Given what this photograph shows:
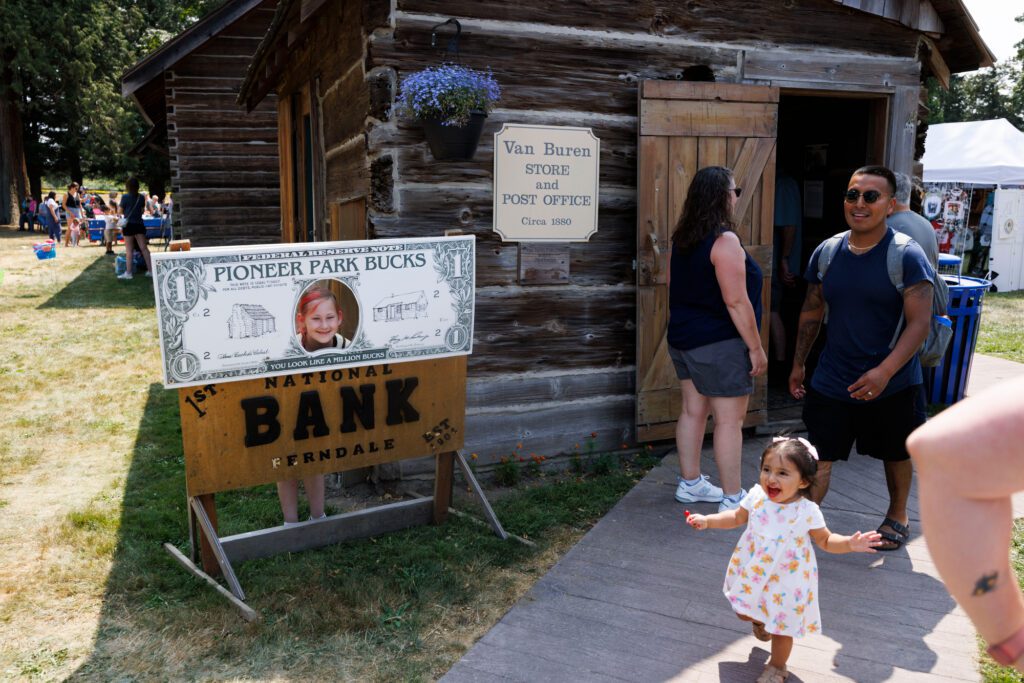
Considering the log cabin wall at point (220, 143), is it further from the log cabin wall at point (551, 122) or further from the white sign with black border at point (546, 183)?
the white sign with black border at point (546, 183)

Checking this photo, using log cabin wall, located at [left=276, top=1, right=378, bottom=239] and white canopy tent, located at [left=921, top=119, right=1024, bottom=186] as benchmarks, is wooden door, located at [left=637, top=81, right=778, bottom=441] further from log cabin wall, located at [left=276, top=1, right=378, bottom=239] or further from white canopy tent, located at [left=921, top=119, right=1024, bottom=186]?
white canopy tent, located at [left=921, top=119, right=1024, bottom=186]

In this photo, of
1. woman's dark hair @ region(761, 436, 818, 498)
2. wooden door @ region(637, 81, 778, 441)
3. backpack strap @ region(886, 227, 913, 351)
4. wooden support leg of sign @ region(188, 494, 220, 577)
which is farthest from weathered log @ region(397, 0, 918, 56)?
woman's dark hair @ region(761, 436, 818, 498)

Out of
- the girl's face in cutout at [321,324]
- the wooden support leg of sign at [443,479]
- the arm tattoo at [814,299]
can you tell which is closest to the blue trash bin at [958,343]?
the arm tattoo at [814,299]

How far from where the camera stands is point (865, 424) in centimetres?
413

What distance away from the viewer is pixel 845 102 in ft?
27.1

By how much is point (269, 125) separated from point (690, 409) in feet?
33.3

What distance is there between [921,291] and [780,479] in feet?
4.80

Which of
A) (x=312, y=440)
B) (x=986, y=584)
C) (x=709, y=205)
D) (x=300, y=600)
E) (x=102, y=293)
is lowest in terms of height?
(x=300, y=600)

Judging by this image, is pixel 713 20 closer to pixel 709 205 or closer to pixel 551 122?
pixel 551 122

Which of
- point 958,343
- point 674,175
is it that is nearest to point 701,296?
point 674,175

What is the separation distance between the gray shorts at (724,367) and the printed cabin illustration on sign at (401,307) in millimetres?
1497

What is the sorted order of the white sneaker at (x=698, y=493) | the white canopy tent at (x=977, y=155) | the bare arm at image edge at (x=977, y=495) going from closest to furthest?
the bare arm at image edge at (x=977, y=495)
the white sneaker at (x=698, y=493)
the white canopy tent at (x=977, y=155)

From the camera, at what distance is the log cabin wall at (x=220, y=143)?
12766mm

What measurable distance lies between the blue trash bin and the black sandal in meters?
2.76
